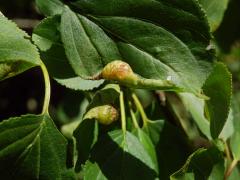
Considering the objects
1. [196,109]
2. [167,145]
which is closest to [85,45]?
[167,145]

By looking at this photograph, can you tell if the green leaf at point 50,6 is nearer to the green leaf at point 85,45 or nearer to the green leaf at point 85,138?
the green leaf at point 85,45

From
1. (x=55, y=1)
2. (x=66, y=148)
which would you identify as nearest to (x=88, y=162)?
(x=66, y=148)

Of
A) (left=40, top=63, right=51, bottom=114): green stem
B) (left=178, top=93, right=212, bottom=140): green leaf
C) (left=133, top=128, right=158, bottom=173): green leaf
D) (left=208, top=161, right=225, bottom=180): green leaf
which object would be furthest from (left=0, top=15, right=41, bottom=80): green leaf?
(left=178, top=93, right=212, bottom=140): green leaf

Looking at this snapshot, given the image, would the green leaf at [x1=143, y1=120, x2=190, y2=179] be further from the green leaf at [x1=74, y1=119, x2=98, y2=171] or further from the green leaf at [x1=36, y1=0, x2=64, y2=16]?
the green leaf at [x1=36, y1=0, x2=64, y2=16]

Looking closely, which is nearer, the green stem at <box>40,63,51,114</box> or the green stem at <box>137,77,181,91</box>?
the green stem at <box>137,77,181,91</box>

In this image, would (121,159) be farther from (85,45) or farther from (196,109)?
(196,109)

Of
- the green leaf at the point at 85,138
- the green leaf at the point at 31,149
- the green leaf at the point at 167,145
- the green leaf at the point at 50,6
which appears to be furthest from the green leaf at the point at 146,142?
the green leaf at the point at 50,6
